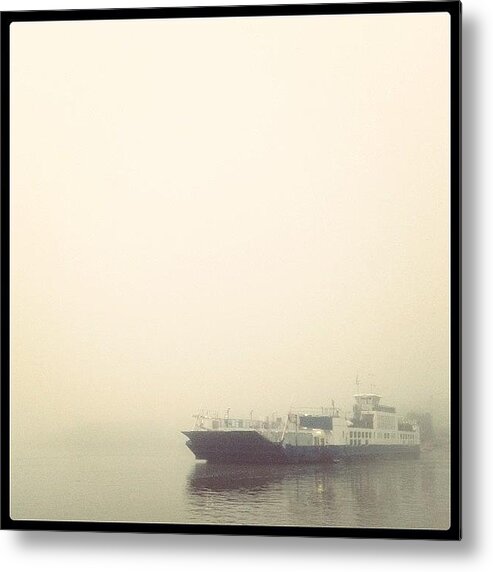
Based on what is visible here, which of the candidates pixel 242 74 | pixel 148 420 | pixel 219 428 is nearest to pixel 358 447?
pixel 219 428

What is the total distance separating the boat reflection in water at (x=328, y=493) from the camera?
1621 mm

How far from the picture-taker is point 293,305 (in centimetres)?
167

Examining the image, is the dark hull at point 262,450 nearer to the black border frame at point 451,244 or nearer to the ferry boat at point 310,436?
the ferry boat at point 310,436

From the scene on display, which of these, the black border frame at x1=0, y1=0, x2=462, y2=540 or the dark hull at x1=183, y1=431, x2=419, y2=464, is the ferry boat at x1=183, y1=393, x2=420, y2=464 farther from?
the black border frame at x1=0, y1=0, x2=462, y2=540

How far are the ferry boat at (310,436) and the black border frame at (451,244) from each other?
0.33 ft

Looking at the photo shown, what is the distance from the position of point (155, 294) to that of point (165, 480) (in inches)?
12.3

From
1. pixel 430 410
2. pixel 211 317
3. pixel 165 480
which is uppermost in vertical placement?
pixel 211 317

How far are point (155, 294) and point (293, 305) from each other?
0.77 ft

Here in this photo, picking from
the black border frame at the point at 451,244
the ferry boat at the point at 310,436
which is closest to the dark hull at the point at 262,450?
the ferry boat at the point at 310,436

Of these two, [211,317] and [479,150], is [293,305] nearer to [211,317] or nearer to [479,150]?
[211,317]

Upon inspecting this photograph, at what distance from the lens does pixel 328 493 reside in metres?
1.64

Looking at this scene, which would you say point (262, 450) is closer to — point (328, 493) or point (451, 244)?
point (328, 493)

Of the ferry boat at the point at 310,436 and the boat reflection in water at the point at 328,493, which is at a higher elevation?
the ferry boat at the point at 310,436

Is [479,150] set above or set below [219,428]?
above
